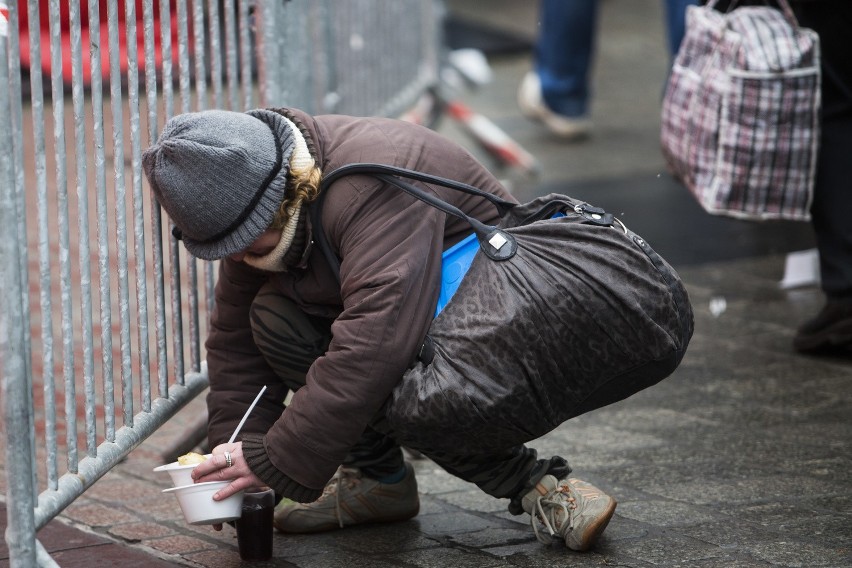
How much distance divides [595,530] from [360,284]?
2.30 feet

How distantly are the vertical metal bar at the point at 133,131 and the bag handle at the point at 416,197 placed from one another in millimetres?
376

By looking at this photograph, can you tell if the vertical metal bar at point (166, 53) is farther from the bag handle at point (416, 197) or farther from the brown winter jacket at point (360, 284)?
the bag handle at point (416, 197)

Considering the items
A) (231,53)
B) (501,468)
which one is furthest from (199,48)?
(501,468)

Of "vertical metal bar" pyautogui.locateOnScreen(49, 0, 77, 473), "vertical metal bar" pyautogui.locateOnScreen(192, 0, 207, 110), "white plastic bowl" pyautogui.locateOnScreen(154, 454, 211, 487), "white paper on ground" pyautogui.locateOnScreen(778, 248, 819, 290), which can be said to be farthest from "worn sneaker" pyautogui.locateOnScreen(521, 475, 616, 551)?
"white paper on ground" pyautogui.locateOnScreen(778, 248, 819, 290)

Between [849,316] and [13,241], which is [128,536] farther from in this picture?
[849,316]

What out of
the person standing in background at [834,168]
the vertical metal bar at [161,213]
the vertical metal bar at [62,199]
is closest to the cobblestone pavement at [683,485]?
the person standing in background at [834,168]

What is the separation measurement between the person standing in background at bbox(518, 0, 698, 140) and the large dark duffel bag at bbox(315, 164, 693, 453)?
4.59 meters

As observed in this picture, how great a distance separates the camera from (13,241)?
6.40 ft

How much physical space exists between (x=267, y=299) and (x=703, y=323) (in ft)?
6.93

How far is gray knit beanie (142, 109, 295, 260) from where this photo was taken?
2.24 meters

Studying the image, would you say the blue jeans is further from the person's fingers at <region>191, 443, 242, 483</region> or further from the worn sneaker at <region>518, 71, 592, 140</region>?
the person's fingers at <region>191, 443, 242, 483</region>

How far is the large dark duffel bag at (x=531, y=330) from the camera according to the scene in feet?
7.36

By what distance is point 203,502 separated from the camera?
231 centimetres

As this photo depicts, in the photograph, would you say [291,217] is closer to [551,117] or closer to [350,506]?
[350,506]
